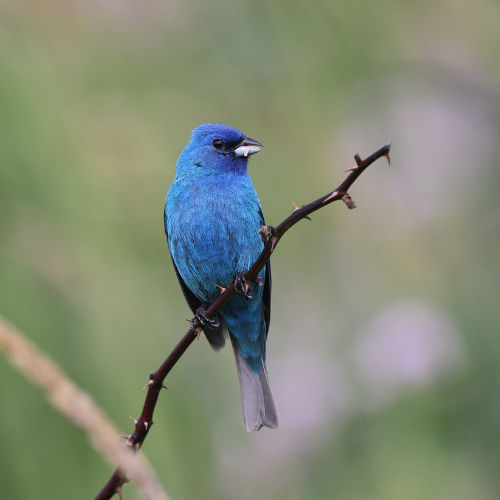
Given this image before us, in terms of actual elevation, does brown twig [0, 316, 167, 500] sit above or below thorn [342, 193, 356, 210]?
below

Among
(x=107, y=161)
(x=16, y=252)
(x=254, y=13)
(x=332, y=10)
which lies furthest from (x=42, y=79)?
(x=332, y=10)

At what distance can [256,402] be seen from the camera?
2.74 m

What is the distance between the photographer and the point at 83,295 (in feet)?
6.51

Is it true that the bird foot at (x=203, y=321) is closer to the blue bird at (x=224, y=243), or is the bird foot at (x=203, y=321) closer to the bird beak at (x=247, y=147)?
the blue bird at (x=224, y=243)

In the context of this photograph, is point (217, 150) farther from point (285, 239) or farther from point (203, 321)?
point (203, 321)

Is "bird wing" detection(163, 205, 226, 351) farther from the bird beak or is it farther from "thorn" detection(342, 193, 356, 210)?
"thorn" detection(342, 193, 356, 210)

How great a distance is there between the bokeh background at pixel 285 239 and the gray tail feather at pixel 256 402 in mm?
112

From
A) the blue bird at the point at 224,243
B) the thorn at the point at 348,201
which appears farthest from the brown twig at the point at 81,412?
the blue bird at the point at 224,243

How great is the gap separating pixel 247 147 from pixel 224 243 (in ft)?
1.39

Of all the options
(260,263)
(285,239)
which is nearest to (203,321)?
(285,239)

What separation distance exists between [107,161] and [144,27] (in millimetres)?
684

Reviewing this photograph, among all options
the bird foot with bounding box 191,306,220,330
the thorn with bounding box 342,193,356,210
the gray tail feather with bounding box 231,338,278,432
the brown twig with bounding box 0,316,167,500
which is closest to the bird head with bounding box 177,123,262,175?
the bird foot with bounding box 191,306,220,330

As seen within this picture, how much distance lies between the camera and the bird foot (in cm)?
269

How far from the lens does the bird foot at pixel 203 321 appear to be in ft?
8.84
